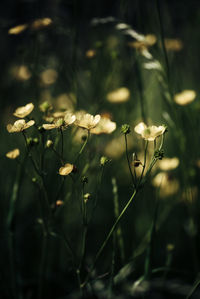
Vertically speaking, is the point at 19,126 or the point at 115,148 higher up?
the point at 19,126

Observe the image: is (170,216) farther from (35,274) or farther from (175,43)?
(175,43)

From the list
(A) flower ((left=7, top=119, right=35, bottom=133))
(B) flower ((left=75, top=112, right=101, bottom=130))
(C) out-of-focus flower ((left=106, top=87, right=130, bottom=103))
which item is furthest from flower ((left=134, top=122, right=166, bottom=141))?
(C) out-of-focus flower ((left=106, top=87, right=130, bottom=103))

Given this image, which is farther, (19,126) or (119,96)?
(119,96)

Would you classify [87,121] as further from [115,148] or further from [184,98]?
[115,148]

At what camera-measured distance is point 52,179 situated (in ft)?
3.76

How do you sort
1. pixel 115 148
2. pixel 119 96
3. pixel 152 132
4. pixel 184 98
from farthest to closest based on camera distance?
pixel 115 148 < pixel 119 96 < pixel 184 98 < pixel 152 132

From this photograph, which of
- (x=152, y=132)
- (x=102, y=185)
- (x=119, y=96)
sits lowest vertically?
(x=102, y=185)

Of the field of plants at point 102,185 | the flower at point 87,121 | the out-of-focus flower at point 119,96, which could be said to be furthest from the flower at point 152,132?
the out-of-focus flower at point 119,96

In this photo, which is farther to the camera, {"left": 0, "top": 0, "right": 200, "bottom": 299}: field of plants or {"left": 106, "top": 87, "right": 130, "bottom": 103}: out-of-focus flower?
{"left": 106, "top": 87, "right": 130, "bottom": 103}: out-of-focus flower

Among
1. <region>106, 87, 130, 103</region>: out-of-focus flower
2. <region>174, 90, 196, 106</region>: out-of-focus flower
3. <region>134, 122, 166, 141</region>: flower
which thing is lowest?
<region>106, 87, 130, 103</region>: out-of-focus flower

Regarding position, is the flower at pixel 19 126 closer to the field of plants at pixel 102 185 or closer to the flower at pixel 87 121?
the field of plants at pixel 102 185

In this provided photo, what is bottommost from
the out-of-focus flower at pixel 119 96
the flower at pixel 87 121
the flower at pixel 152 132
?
the out-of-focus flower at pixel 119 96

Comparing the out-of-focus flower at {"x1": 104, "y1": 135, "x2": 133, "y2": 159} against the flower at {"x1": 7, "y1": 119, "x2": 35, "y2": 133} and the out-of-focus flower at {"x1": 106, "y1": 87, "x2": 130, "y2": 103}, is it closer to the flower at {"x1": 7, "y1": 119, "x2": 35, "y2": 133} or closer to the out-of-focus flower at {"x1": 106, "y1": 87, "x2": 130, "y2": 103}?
the out-of-focus flower at {"x1": 106, "y1": 87, "x2": 130, "y2": 103}

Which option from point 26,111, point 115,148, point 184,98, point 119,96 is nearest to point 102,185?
point 115,148
